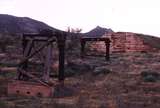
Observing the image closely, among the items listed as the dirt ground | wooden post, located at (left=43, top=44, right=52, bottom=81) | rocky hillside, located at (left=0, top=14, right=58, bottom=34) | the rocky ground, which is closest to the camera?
the dirt ground

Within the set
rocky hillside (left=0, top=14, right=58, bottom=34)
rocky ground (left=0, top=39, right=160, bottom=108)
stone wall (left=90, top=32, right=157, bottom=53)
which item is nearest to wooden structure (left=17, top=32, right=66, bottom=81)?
rocky ground (left=0, top=39, right=160, bottom=108)

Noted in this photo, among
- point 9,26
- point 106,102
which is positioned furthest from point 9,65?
point 9,26

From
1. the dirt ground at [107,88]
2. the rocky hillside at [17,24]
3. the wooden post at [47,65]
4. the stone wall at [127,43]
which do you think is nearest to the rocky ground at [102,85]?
the dirt ground at [107,88]

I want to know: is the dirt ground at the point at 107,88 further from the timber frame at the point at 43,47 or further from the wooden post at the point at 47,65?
the wooden post at the point at 47,65

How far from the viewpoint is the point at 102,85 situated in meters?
21.5

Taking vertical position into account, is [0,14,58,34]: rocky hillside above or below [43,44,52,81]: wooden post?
above

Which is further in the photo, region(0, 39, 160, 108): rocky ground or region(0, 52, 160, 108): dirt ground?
region(0, 39, 160, 108): rocky ground

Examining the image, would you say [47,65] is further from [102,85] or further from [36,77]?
[102,85]

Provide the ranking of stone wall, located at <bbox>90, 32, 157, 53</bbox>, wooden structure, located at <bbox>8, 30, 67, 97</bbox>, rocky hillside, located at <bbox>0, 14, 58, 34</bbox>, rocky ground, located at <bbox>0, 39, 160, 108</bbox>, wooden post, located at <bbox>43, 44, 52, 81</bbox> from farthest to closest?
rocky hillside, located at <bbox>0, 14, 58, 34</bbox>, stone wall, located at <bbox>90, 32, 157, 53</bbox>, wooden post, located at <bbox>43, 44, 52, 81</bbox>, wooden structure, located at <bbox>8, 30, 67, 97</bbox>, rocky ground, located at <bbox>0, 39, 160, 108</bbox>

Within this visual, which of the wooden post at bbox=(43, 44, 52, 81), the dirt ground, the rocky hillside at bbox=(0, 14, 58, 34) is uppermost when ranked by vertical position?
the rocky hillside at bbox=(0, 14, 58, 34)

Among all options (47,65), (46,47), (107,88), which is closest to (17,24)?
(107,88)

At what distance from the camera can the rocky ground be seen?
15.7 metres

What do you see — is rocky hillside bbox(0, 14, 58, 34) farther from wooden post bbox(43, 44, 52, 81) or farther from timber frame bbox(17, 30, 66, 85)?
wooden post bbox(43, 44, 52, 81)

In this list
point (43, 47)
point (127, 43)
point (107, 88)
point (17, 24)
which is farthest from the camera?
point (17, 24)
